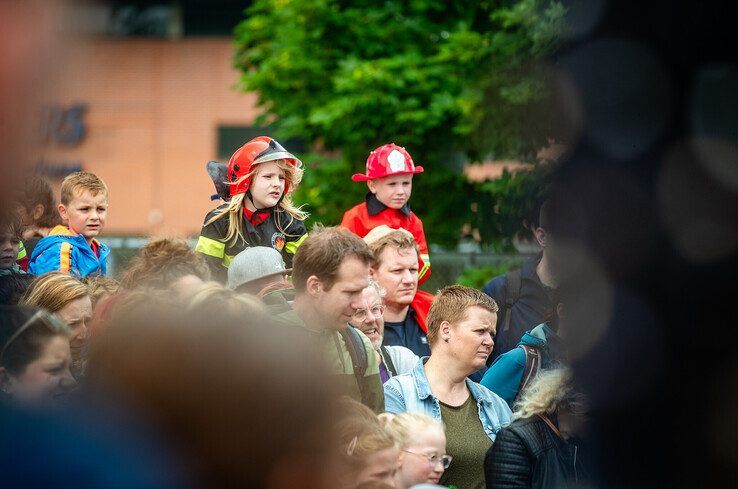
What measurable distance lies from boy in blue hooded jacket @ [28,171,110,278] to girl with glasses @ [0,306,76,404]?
2.76 m

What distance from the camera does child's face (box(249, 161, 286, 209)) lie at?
14.0ft

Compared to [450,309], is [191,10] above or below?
above

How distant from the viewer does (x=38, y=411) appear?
1.02 metres

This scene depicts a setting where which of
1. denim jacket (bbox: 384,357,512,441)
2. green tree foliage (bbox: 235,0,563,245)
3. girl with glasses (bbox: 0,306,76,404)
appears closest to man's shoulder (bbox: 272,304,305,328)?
girl with glasses (bbox: 0,306,76,404)

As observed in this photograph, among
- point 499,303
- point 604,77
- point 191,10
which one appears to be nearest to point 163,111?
point 191,10

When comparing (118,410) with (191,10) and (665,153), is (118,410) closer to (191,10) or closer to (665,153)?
(665,153)

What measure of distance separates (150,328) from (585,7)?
1.98 ft

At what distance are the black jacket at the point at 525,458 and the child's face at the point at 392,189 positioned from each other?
7.07 ft

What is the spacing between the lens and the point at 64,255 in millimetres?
4410

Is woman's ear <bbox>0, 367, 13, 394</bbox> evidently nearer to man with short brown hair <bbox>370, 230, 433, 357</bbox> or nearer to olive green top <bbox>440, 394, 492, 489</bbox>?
olive green top <bbox>440, 394, 492, 489</bbox>

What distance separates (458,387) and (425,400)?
7.9 inches

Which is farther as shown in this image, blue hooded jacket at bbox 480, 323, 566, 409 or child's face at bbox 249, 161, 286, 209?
child's face at bbox 249, 161, 286, 209

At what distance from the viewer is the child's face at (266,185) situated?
4.27 m

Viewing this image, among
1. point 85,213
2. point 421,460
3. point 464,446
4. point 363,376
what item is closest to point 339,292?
point 363,376
